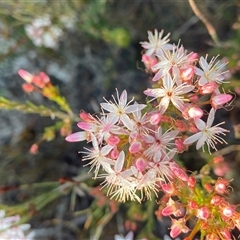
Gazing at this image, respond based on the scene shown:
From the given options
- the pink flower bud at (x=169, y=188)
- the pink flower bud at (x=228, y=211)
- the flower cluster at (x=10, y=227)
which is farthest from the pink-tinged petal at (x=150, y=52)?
the flower cluster at (x=10, y=227)

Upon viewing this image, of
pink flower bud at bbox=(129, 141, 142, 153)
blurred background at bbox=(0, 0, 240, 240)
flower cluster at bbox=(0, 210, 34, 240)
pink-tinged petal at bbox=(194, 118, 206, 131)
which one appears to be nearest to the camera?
pink flower bud at bbox=(129, 141, 142, 153)

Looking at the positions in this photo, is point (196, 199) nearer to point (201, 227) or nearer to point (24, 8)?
point (201, 227)

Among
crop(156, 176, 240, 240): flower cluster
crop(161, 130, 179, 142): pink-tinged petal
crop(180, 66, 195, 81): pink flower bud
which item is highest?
crop(180, 66, 195, 81): pink flower bud

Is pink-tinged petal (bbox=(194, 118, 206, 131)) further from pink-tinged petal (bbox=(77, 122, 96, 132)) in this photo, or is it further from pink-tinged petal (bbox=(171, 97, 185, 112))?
pink-tinged petal (bbox=(77, 122, 96, 132))

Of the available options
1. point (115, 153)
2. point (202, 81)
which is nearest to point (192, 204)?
point (115, 153)

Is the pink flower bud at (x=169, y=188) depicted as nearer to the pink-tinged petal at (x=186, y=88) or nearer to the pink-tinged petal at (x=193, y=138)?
the pink-tinged petal at (x=193, y=138)

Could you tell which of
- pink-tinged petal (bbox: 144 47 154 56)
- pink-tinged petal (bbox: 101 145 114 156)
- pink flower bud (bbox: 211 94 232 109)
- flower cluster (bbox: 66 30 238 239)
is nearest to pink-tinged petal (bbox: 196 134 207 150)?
flower cluster (bbox: 66 30 238 239)

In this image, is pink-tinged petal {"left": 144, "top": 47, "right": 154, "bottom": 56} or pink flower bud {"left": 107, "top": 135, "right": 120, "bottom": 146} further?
pink-tinged petal {"left": 144, "top": 47, "right": 154, "bottom": 56}

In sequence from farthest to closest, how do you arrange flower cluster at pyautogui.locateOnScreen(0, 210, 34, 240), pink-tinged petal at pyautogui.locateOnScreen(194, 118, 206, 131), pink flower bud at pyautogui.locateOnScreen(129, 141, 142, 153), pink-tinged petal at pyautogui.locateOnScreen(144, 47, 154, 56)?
flower cluster at pyautogui.locateOnScreen(0, 210, 34, 240)
pink-tinged petal at pyautogui.locateOnScreen(144, 47, 154, 56)
pink-tinged petal at pyautogui.locateOnScreen(194, 118, 206, 131)
pink flower bud at pyautogui.locateOnScreen(129, 141, 142, 153)
